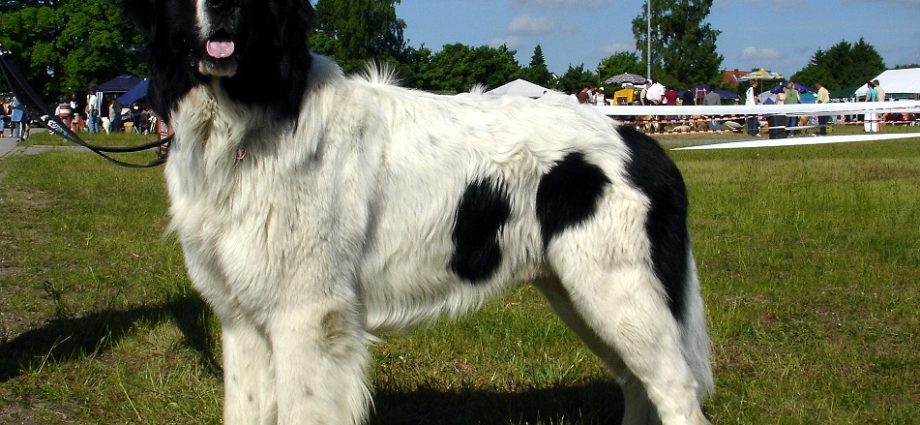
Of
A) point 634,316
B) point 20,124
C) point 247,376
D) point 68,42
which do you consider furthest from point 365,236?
point 68,42

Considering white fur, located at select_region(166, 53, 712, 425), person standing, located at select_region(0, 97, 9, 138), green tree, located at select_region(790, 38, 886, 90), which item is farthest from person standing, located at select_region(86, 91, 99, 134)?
green tree, located at select_region(790, 38, 886, 90)

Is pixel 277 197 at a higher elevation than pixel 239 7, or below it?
below

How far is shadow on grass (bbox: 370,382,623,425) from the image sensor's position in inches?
183

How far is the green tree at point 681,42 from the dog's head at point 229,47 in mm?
73773

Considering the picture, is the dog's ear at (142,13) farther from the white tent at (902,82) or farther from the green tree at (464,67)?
the green tree at (464,67)

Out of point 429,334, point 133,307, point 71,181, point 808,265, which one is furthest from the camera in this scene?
point 71,181

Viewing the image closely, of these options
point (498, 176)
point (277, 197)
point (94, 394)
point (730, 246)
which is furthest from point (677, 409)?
point (730, 246)

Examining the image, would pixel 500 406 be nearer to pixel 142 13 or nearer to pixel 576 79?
pixel 142 13

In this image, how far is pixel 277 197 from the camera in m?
3.44

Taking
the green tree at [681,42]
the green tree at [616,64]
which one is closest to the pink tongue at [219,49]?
the green tree at [681,42]

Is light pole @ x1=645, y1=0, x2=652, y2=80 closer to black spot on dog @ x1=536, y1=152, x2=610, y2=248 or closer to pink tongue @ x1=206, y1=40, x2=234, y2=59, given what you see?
black spot on dog @ x1=536, y1=152, x2=610, y2=248

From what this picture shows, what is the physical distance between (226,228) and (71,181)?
1176 cm

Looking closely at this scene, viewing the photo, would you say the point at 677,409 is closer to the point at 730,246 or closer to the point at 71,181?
the point at 730,246

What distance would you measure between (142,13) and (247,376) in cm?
150
